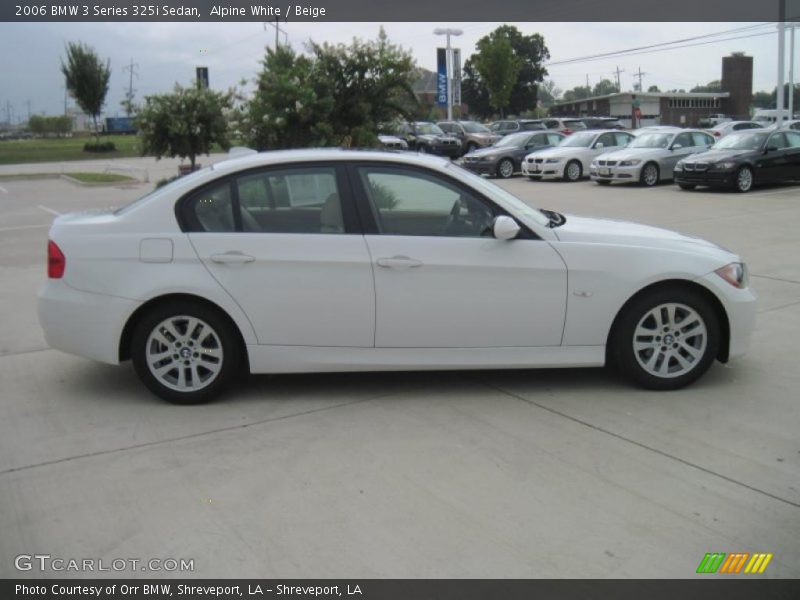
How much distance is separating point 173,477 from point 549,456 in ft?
6.54

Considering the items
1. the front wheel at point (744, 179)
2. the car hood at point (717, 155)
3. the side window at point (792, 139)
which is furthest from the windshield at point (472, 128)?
the front wheel at point (744, 179)

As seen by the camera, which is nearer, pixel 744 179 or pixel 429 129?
pixel 744 179

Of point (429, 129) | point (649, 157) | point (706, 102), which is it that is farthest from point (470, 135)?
point (706, 102)

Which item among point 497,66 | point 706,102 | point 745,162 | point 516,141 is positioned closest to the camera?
point 745,162

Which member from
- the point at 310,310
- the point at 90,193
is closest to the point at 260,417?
the point at 310,310

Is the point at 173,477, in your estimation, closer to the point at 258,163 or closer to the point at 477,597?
the point at 477,597

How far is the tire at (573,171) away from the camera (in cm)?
2419

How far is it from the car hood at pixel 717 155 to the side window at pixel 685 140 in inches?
112

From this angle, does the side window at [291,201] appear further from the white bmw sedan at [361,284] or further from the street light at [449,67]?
the street light at [449,67]

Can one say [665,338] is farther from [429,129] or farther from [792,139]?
[429,129]

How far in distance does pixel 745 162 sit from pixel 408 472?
17370 mm

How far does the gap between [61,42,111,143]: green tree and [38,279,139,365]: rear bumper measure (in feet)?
135

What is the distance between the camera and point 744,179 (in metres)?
18.8

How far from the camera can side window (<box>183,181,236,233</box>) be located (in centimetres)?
512
